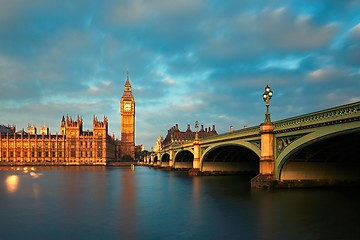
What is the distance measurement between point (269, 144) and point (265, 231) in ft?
43.7

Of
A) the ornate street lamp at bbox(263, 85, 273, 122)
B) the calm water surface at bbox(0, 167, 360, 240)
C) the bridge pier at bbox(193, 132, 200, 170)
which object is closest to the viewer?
the calm water surface at bbox(0, 167, 360, 240)

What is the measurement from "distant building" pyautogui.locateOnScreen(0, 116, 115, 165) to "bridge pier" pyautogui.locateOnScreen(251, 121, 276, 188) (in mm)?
122802

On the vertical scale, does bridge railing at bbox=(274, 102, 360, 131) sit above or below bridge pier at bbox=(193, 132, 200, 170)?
above

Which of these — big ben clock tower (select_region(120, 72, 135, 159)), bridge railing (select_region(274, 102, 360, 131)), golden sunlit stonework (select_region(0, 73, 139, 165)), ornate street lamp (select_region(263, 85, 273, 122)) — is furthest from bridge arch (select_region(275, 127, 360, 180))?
big ben clock tower (select_region(120, 72, 135, 159))

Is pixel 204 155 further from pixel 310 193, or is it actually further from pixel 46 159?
pixel 46 159

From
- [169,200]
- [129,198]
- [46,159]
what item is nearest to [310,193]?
[169,200]

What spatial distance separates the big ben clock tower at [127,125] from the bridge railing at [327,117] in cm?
15571

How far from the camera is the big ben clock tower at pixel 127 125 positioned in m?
178

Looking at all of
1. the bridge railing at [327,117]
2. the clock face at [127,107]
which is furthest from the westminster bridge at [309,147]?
the clock face at [127,107]

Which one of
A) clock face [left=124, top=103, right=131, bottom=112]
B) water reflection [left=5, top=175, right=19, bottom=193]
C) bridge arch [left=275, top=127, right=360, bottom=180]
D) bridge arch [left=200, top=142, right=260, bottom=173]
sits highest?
clock face [left=124, top=103, right=131, bottom=112]

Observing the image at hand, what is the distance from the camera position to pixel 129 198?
2869 cm

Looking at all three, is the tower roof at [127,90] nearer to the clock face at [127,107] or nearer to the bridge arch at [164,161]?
the clock face at [127,107]

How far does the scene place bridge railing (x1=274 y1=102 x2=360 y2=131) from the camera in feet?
64.3

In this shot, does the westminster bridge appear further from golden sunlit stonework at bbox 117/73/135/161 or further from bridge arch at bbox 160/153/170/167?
golden sunlit stonework at bbox 117/73/135/161
